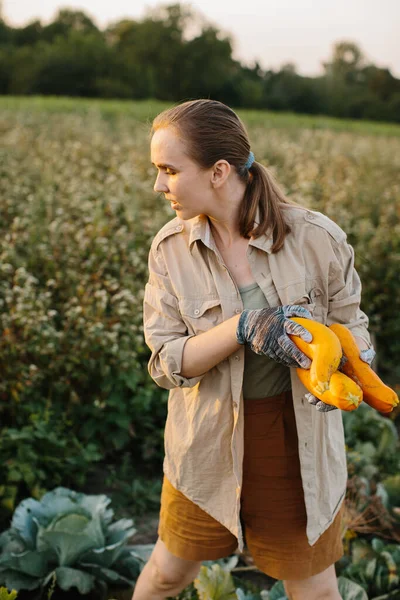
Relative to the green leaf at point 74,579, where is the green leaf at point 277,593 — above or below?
above

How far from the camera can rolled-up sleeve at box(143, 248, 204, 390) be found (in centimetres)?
201

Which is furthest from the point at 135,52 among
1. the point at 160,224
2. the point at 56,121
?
the point at 160,224

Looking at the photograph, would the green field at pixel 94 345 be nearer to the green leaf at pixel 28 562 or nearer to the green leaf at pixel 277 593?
the green leaf at pixel 28 562

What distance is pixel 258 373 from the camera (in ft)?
6.65

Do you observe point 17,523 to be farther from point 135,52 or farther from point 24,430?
point 135,52

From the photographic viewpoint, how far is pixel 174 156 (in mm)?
1891

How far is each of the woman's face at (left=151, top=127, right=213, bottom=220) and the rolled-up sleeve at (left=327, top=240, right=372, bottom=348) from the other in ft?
1.35

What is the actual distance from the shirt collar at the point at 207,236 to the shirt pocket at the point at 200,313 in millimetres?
152

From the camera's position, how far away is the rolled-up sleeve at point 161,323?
201cm

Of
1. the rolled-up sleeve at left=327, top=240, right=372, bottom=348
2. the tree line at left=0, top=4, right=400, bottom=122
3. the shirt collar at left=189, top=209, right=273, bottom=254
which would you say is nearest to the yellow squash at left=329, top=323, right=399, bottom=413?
the rolled-up sleeve at left=327, top=240, right=372, bottom=348

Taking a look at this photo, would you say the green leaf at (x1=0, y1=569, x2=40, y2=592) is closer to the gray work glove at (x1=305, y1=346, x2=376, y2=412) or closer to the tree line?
the gray work glove at (x1=305, y1=346, x2=376, y2=412)

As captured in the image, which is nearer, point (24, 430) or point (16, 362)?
point (24, 430)

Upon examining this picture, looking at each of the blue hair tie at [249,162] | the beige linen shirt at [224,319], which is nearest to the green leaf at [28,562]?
the beige linen shirt at [224,319]

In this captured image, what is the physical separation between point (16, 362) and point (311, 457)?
1931 mm
